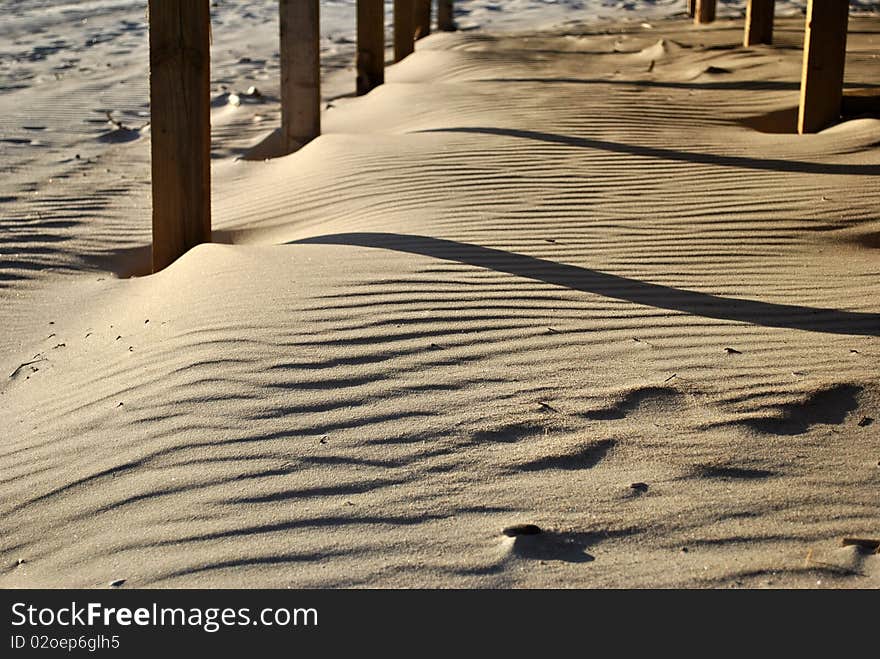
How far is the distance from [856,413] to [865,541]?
0.80 metres

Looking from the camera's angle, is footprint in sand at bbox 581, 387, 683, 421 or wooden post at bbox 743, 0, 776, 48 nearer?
footprint in sand at bbox 581, 387, 683, 421

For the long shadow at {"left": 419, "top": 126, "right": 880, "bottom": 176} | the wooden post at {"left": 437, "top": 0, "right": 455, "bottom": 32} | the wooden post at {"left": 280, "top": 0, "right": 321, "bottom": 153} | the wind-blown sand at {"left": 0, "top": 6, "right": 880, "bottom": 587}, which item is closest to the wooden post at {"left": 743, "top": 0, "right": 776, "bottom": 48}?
the wind-blown sand at {"left": 0, "top": 6, "right": 880, "bottom": 587}

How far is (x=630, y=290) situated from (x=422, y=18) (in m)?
11.9

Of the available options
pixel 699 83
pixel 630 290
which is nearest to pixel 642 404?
pixel 630 290

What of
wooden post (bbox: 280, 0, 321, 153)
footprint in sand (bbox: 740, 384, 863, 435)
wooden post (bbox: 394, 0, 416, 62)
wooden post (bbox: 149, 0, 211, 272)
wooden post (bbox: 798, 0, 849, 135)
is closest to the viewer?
footprint in sand (bbox: 740, 384, 863, 435)

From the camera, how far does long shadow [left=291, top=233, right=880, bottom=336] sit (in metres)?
4.07

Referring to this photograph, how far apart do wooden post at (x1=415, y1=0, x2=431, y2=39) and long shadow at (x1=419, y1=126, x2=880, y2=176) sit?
815 centimetres

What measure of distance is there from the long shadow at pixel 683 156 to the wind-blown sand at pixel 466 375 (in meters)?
0.03

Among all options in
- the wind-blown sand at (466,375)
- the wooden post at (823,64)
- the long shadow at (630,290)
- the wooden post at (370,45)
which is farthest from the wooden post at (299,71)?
the wooden post at (823,64)

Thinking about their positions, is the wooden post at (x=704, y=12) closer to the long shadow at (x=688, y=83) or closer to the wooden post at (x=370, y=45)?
the long shadow at (x=688, y=83)

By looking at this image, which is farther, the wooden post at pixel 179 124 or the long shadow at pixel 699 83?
the long shadow at pixel 699 83

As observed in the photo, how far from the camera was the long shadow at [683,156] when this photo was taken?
6.26 m

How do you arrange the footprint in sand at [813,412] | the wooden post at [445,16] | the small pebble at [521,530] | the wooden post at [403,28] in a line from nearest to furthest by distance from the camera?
the small pebble at [521,530] < the footprint in sand at [813,412] < the wooden post at [403,28] < the wooden post at [445,16]

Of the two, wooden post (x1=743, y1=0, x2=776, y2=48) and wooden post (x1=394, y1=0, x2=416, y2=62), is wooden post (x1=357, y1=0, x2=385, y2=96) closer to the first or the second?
wooden post (x1=394, y1=0, x2=416, y2=62)
